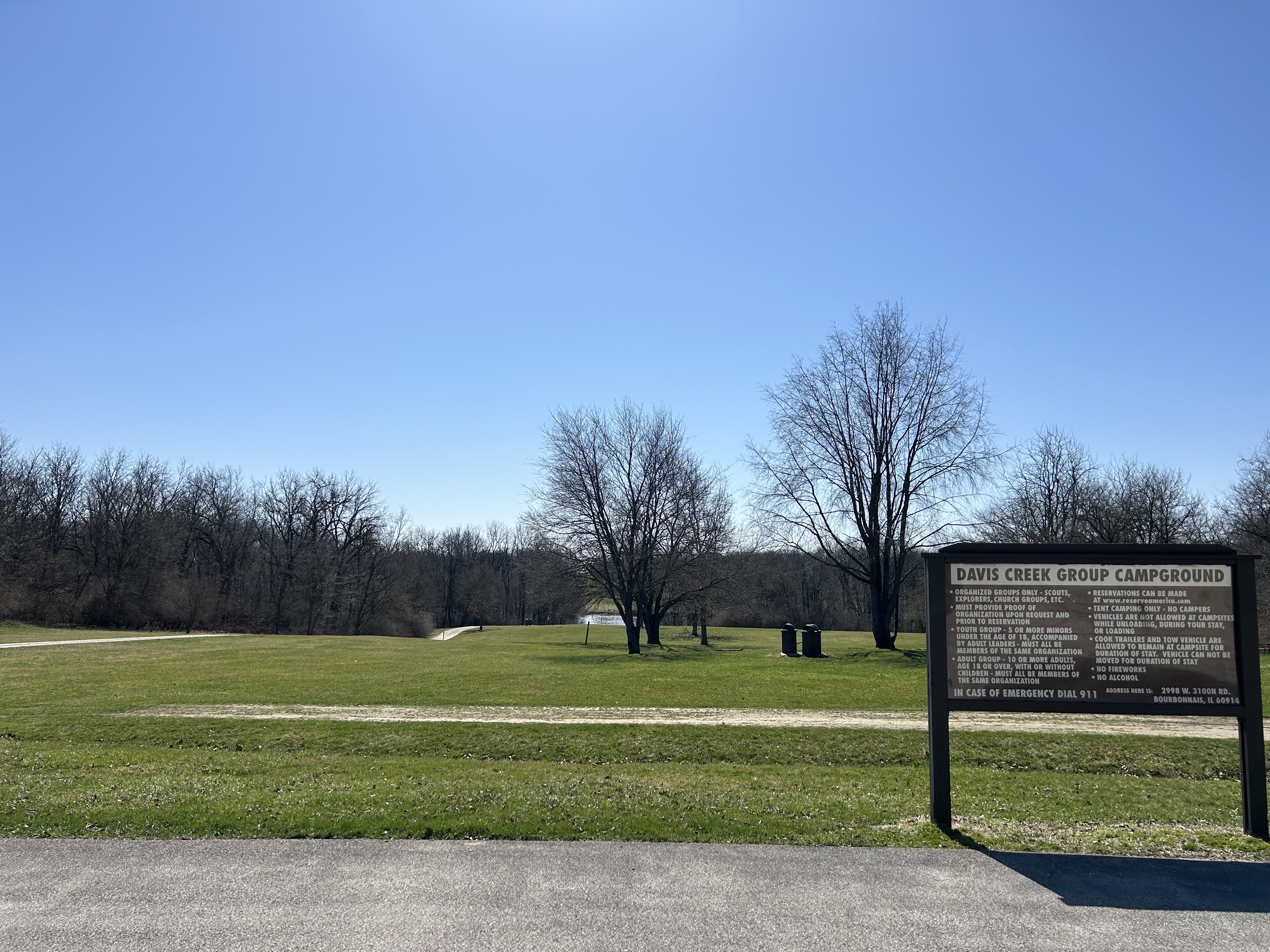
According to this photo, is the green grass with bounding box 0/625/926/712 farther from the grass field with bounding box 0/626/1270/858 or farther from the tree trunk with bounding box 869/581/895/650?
the tree trunk with bounding box 869/581/895/650

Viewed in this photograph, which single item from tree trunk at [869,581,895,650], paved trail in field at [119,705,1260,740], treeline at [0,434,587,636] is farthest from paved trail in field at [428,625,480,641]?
paved trail in field at [119,705,1260,740]

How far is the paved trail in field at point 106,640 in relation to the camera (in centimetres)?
3341

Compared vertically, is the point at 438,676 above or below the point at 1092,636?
below

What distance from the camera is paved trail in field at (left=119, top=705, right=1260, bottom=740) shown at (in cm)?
1383

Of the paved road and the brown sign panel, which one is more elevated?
the brown sign panel

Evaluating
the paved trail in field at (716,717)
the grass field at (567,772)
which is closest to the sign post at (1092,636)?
the grass field at (567,772)

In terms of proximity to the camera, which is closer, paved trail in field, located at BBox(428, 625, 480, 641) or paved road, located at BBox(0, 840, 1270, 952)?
paved road, located at BBox(0, 840, 1270, 952)

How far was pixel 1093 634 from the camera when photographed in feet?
24.0

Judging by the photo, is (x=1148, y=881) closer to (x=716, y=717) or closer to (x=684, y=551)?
(x=716, y=717)

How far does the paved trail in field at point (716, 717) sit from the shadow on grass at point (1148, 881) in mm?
7595

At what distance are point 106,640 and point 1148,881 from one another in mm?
43752

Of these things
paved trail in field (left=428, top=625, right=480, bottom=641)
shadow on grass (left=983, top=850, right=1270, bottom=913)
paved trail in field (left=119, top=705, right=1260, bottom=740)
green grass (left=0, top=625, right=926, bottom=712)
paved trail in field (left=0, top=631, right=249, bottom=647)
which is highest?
shadow on grass (left=983, top=850, right=1270, bottom=913)

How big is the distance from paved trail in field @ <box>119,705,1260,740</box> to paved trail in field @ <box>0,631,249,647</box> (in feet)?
77.6

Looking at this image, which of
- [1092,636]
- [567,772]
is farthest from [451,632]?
[1092,636]
